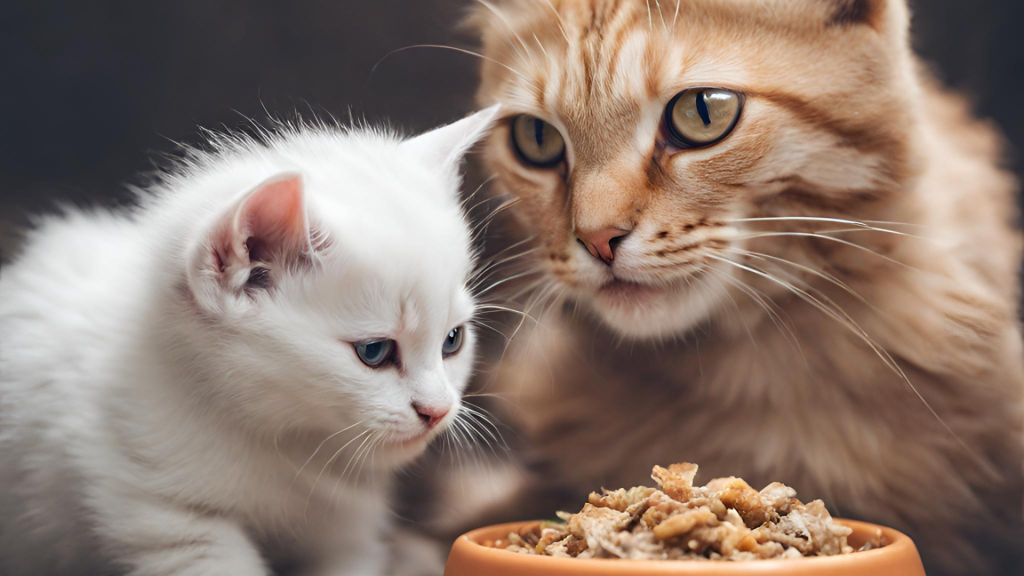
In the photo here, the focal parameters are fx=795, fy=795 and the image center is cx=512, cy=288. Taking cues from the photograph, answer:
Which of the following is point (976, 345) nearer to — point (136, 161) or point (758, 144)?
point (758, 144)

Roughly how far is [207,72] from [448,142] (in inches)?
15.7

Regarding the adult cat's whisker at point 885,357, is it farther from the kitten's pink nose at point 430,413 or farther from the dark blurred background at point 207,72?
the kitten's pink nose at point 430,413

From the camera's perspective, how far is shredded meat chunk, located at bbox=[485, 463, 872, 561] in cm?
75

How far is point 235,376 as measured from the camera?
2.63 ft

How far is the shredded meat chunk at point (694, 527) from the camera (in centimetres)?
75

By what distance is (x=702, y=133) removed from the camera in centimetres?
100

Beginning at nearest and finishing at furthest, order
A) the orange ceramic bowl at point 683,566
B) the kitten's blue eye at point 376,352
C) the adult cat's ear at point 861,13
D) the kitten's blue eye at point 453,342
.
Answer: the orange ceramic bowl at point 683,566, the kitten's blue eye at point 376,352, the kitten's blue eye at point 453,342, the adult cat's ear at point 861,13

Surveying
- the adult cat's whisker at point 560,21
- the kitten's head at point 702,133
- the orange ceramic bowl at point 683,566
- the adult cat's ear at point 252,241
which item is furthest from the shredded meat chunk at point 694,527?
the adult cat's whisker at point 560,21

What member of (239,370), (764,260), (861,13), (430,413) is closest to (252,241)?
(239,370)

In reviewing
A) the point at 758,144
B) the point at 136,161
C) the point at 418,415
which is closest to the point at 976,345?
the point at 758,144

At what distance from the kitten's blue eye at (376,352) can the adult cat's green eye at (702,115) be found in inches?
18.1

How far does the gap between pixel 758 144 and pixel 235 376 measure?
669 millimetres

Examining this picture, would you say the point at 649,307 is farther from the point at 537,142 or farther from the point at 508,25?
the point at 508,25

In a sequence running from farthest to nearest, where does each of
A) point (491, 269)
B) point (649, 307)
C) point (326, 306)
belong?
point (491, 269) < point (649, 307) < point (326, 306)
